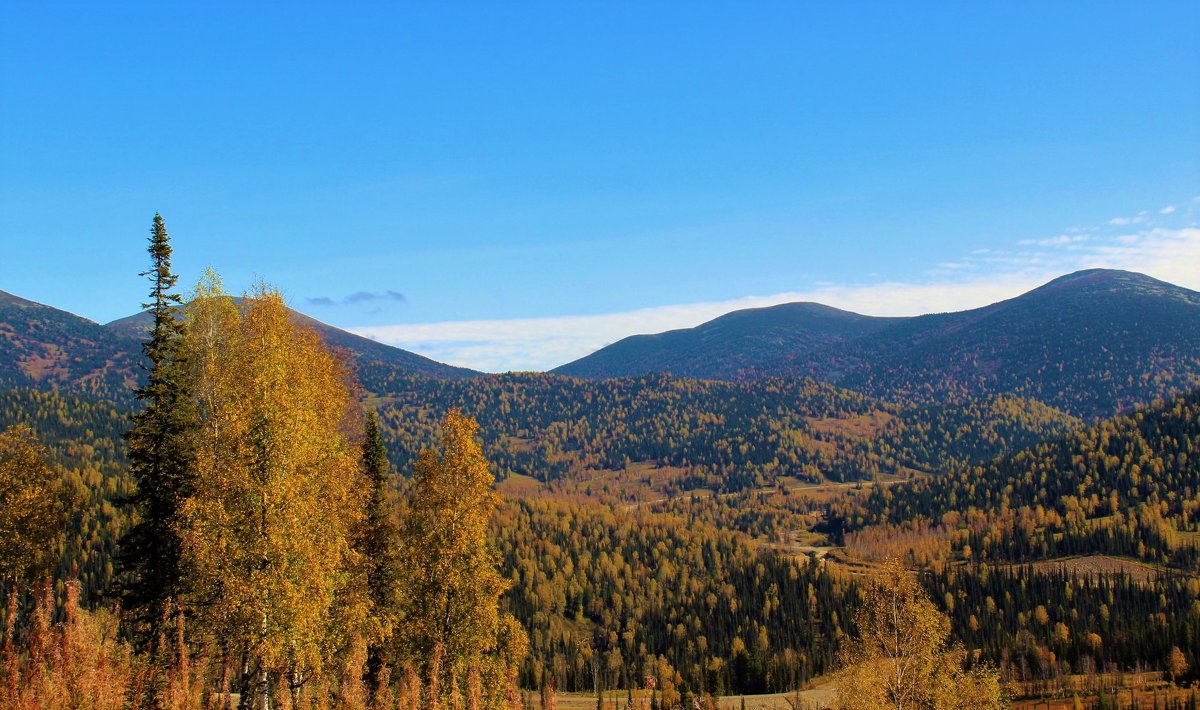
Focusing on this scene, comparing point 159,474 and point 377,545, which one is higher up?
point 159,474

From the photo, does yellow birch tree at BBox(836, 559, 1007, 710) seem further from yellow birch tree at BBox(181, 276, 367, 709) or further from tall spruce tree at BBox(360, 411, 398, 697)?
yellow birch tree at BBox(181, 276, 367, 709)

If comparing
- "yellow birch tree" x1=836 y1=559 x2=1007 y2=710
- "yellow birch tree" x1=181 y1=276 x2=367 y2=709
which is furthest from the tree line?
"yellow birch tree" x1=836 y1=559 x2=1007 y2=710

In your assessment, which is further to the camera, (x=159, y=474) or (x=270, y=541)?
(x=159, y=474)

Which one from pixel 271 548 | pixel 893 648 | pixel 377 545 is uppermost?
pixel 271 548

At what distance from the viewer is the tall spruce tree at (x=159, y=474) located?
44.2 metres

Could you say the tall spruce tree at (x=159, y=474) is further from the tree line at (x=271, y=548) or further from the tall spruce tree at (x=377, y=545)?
the tall spruce tree at (x=377, y=545)

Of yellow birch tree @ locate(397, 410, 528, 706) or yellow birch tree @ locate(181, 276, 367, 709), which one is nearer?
yellow birch tree @ locate(181, 276, 367, 709)

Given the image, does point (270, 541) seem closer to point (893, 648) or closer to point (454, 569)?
point (454, 569)

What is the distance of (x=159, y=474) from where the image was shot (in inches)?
1789

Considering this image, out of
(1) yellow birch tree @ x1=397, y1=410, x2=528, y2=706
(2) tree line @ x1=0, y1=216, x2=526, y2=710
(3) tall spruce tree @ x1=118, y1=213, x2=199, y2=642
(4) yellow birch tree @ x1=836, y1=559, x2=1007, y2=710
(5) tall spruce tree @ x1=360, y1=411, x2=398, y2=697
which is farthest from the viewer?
(4) yellow birch tree @ x1=836, y1=559, x2=1007, y2=710

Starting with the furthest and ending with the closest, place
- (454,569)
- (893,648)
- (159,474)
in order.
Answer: (893,648)
(159,474)
(454,569)

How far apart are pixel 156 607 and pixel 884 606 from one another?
4633 cm

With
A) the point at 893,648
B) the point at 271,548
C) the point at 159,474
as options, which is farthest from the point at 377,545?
the point at 893,648

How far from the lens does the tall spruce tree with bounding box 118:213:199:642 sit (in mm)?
44188
